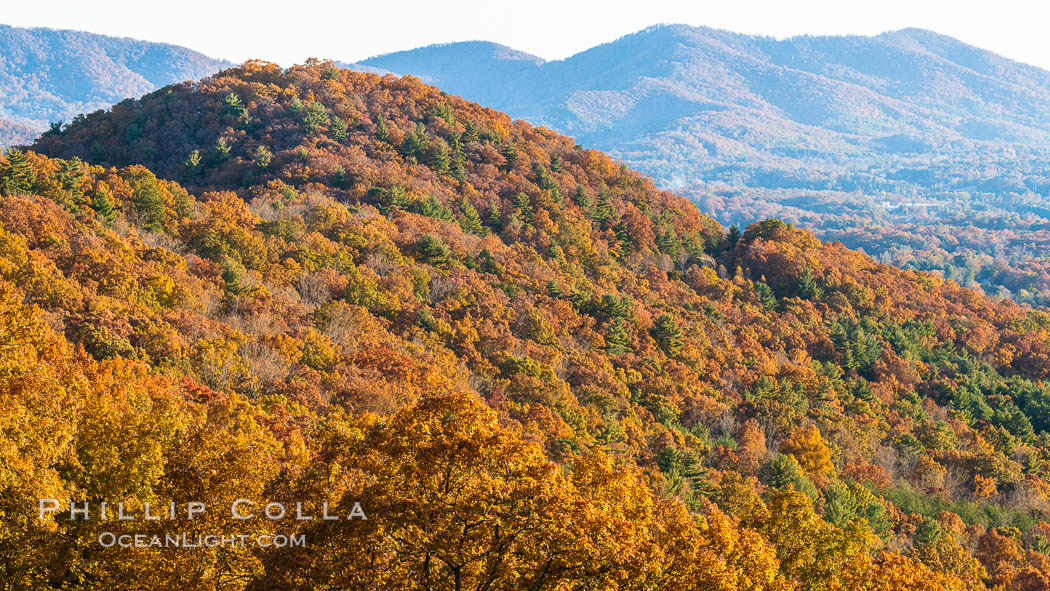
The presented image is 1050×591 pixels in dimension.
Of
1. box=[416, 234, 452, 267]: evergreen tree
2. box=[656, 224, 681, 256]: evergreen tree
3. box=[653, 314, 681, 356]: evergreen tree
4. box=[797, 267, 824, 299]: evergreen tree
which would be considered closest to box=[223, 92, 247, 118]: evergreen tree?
box=[416, 234, 452, 267]: evergreen tree

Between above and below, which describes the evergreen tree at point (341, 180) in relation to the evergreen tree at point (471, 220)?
above

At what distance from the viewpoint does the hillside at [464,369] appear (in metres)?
14.2

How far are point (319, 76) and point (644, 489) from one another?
278 ft

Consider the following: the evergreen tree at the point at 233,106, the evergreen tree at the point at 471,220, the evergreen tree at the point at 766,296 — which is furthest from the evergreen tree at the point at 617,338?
the evergreen tree at the point at 233,106

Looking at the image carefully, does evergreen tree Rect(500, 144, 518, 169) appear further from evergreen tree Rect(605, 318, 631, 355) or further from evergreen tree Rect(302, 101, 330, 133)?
evergreen tree Rect(605, 318, 631, 355)

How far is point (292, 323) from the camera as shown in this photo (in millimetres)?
44625

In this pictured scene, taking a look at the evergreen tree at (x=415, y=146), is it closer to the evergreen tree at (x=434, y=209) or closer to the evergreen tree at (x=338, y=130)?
the evergreen tree at (x=338, y=130)

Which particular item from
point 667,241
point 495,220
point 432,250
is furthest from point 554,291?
point 667,241

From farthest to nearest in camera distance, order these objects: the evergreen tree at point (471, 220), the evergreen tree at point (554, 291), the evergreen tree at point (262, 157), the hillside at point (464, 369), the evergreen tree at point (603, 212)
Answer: the evergreen tree at point (603, 212), the evergreen tree at point (262, 157), the evergreen tree at point (471, 220), the evergreen tree at point (554, 291), the hillside at point (464, 369)

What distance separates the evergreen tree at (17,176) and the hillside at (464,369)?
1.03 feet

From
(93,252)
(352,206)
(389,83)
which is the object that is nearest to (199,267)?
(93,252)

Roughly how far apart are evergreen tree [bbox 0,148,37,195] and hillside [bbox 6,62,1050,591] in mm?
315

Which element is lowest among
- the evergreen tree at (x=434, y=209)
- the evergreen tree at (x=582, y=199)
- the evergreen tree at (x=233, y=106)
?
the evergreen tree at (x=434, y=209)

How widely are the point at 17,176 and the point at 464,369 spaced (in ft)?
101
